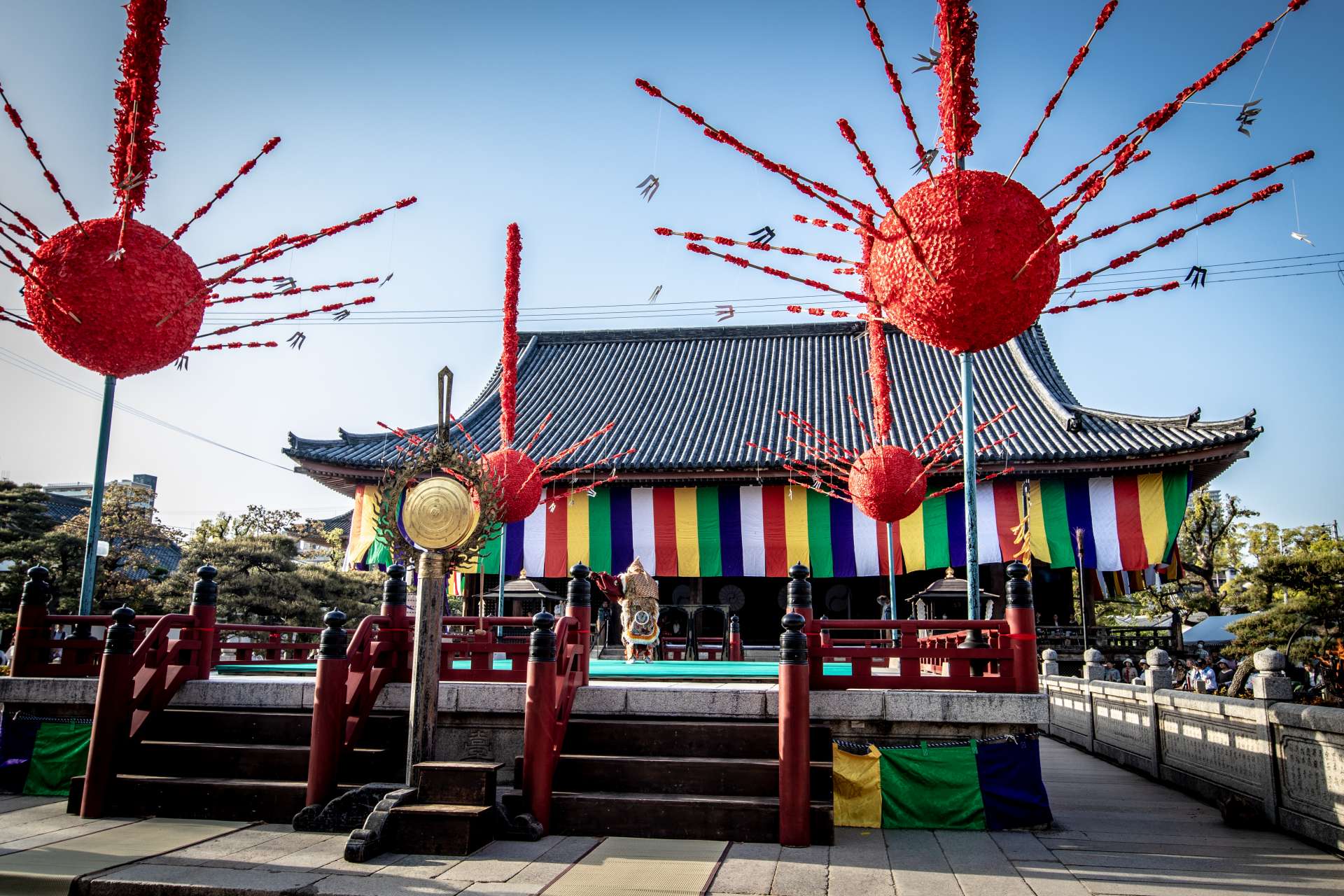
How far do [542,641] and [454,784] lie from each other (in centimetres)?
117

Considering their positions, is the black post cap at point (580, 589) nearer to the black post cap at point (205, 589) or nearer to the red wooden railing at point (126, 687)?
the black post cap at point (205, 589)

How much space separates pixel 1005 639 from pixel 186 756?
664 cm

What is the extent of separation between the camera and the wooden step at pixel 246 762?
7145 mm

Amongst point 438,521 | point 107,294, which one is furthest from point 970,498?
point 107,294

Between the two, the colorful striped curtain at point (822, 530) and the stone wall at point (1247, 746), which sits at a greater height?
the colorful striped curtain at point (822, 530)

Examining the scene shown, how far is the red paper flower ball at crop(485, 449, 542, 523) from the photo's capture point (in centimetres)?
941

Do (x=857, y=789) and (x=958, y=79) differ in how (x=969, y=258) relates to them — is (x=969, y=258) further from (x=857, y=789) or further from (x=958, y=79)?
(x=857, y=789)

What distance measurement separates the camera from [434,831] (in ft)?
19.8

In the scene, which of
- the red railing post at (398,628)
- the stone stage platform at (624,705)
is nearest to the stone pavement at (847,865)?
the stone stage platform at (624,705)

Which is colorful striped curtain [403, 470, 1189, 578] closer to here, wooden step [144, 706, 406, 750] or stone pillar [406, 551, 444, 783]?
wooden step [144, 706, 406, 750]

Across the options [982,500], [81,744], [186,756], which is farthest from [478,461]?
[982,500]

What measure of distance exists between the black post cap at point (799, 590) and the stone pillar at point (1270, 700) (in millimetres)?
3678

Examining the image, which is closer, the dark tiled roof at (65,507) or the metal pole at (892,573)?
the metal pole at (892,573)

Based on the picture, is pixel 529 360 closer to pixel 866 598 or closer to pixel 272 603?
pixel 272 603
